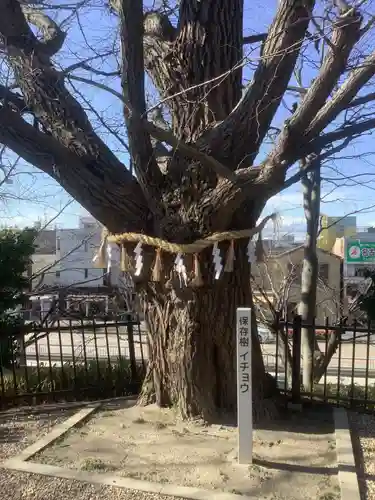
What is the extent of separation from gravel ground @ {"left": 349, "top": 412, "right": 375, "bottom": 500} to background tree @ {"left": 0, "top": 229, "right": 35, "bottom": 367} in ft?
13.5

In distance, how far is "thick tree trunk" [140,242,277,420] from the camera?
509cm

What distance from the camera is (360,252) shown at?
2934 cm

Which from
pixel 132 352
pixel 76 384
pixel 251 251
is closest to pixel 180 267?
pixel 251 251

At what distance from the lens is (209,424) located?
199 inches

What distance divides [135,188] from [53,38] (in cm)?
178

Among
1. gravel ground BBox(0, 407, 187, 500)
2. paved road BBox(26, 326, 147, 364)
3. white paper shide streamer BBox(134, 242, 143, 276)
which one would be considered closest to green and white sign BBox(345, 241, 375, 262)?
paved road BBox(26, 326, 147, 364)

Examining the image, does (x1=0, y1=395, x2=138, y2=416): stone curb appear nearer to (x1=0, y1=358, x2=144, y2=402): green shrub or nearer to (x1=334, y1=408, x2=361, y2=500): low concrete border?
(x1=0, y1=358, x2=144, y2=402): green shrub

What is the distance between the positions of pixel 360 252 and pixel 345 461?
2682cm

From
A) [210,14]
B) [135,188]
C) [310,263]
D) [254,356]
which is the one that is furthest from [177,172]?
[310,263]

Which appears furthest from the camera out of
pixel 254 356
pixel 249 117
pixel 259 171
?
pixel 254 356

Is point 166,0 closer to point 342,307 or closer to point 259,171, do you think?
point 259,171

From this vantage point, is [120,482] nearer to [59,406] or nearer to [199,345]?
[199,345]

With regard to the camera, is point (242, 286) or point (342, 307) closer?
point (242, 286)

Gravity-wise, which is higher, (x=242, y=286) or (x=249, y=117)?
(x=249, y=117)
